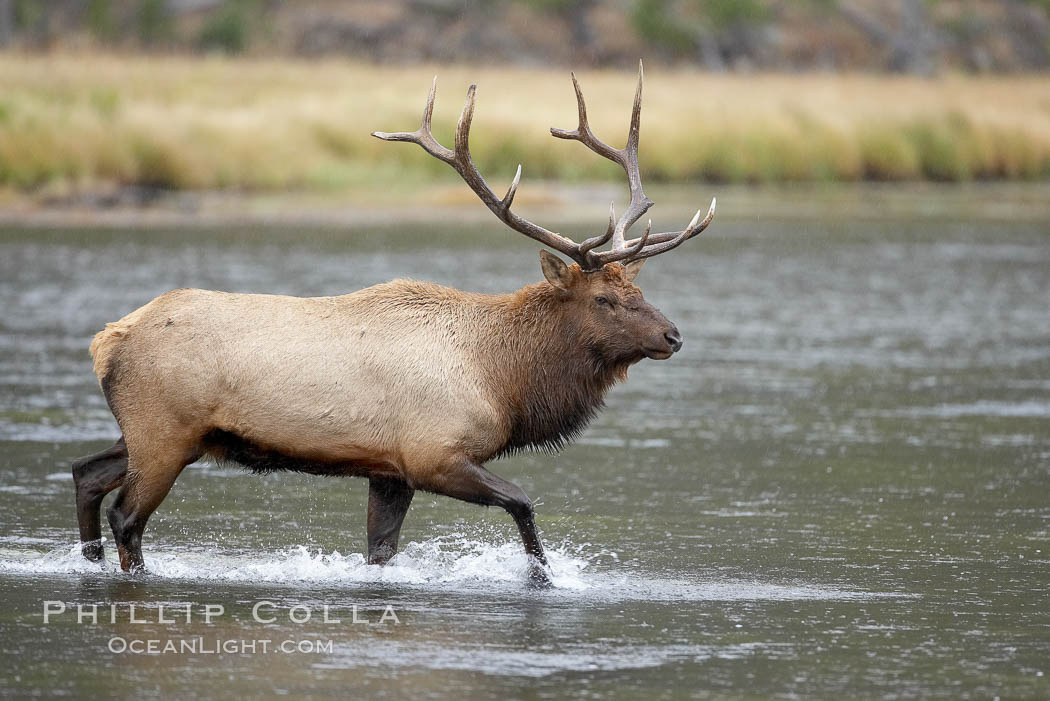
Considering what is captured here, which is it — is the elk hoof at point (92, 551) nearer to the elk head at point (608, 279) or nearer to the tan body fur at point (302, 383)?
the tan body fur at point (302, 383)

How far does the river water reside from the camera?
22.6 feet

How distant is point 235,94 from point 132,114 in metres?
5.37

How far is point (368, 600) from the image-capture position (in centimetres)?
807

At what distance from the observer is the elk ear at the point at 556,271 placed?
878 centimetres

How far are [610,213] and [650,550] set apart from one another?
1.75 metres

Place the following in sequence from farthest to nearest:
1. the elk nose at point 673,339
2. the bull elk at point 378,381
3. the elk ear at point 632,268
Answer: the elk ear at point 632,268 → the elk nose at point 673,339 → the bull elk at point 378,381

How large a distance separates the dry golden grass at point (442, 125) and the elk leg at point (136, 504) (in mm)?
22707

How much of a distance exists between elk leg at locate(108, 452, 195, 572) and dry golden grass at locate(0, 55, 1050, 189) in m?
22.7

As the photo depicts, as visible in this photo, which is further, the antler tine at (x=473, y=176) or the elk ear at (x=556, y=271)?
the antler tine at (x=473, y=176)

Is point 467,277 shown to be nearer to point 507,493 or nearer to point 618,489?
point 618,489

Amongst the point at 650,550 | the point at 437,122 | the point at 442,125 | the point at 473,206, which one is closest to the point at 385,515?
the point at 650,550

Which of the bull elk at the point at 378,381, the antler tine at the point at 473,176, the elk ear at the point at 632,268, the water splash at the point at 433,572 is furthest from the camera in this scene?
the elk ear at the point at 632,268

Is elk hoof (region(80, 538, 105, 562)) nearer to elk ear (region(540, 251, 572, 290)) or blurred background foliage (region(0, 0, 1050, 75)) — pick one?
elk ear (region(540, 251, 572, 290))

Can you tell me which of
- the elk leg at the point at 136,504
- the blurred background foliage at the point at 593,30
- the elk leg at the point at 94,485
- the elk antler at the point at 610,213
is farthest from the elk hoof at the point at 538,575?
the blurred background foliage at the point at 593,30
